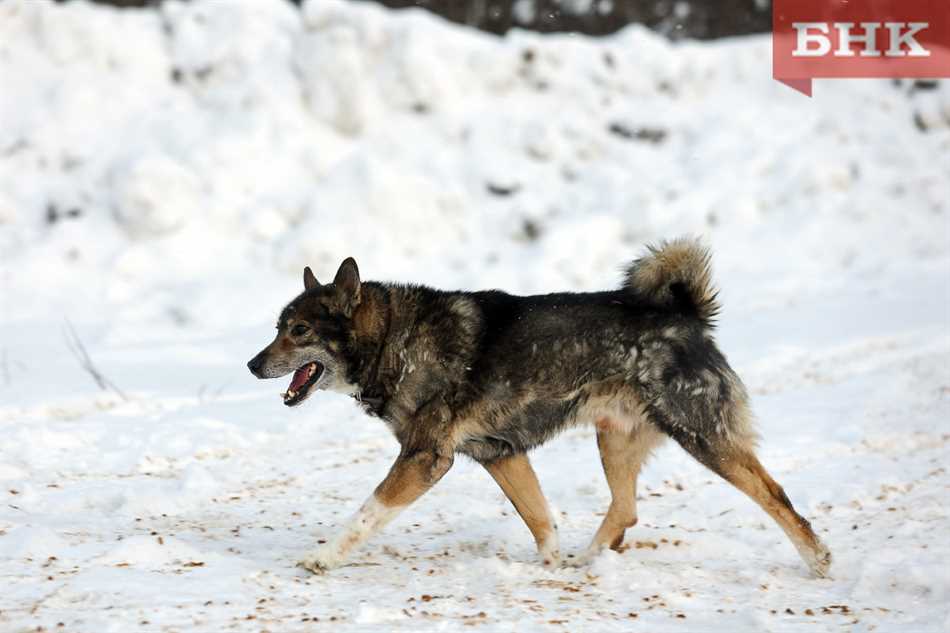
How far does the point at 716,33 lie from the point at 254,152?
838 centimetres

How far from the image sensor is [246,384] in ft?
32.8

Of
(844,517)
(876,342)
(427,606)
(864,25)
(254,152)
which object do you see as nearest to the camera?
(427,606)

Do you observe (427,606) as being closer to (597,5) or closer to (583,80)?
(583,80)

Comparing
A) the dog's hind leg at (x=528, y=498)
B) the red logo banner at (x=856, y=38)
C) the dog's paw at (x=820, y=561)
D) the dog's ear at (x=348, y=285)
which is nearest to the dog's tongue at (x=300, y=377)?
the dog's ear at (x=348, y=285)

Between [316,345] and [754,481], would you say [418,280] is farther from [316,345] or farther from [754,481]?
[754,481]

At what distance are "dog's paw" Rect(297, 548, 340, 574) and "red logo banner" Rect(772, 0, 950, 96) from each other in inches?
588

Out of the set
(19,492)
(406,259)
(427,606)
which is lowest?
(427,606)

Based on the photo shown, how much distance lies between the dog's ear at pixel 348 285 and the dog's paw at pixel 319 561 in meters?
1.23

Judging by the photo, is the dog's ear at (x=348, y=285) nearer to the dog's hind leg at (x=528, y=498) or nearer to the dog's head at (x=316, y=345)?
the dog's head at (x=316, y=345)

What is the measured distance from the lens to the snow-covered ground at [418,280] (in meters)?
4.75

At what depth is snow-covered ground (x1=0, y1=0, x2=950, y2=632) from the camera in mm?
4750

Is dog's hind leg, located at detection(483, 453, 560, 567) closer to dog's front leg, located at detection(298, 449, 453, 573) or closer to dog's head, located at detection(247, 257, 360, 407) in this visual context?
dog's front leg, located at detection(298, 449, 453, 573)

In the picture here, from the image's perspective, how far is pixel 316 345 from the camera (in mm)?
5375

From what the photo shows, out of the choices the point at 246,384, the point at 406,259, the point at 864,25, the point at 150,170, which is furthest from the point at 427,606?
the point at 864,25
